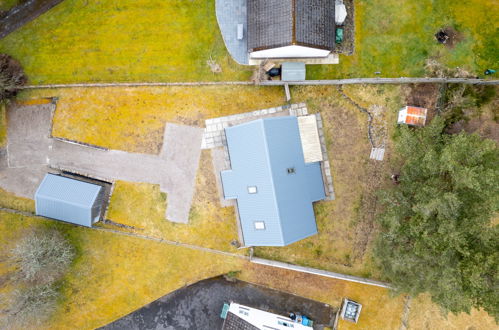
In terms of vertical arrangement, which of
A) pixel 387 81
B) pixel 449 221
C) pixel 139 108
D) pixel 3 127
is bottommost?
pixel 449 221

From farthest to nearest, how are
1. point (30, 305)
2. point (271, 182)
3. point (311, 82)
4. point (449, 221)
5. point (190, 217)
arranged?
point (190, 217), point (311, 82), point (30, 305), point (271, 182), point (449, 221)

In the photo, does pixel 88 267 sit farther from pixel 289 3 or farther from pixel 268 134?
pixel 289 3

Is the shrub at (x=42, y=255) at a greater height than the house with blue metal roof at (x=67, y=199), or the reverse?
the house with blue metal roof at (x=67, y=199)

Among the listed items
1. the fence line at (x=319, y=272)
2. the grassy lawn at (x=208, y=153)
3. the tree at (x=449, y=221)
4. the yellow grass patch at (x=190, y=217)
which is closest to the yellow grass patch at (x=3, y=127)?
the grassy lawn at (x=208, y=153)

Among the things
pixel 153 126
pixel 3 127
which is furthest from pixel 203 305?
pixel 3 127

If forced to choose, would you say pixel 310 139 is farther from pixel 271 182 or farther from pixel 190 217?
pixel 190 217

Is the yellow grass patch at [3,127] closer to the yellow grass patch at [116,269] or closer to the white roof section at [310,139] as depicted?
the yellow grass patch at [116,269]
